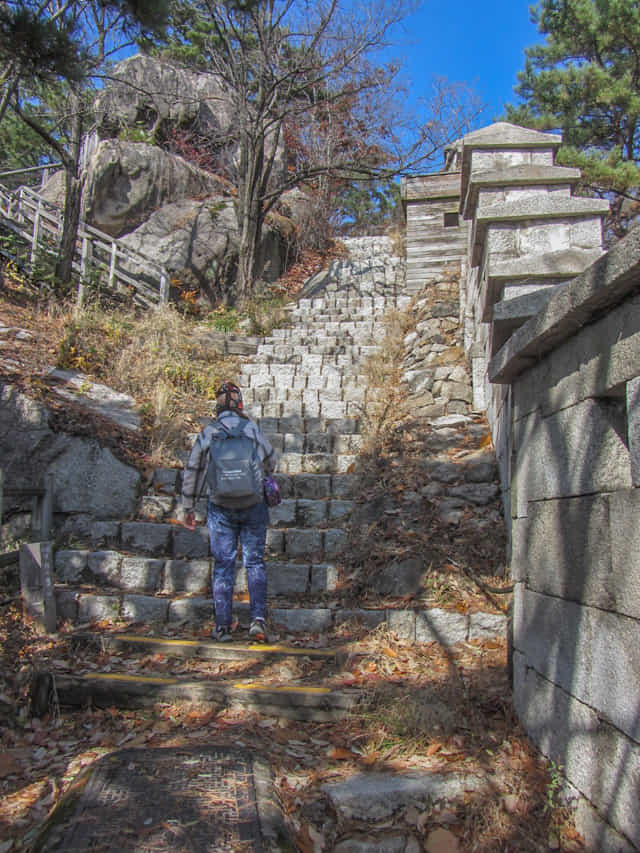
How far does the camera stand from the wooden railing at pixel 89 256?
1066cm

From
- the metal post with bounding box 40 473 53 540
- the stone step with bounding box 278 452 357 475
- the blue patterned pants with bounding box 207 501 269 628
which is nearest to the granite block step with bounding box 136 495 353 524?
the stone step with bounding box 278 452 357 475

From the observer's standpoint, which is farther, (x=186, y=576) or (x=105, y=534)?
(x=105, y=534)

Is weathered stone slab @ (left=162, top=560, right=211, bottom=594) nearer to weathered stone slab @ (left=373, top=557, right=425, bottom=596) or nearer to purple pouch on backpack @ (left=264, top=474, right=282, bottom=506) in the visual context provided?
purple pouch on backpack @ (left=264, top=474, right=282, bottom=506)

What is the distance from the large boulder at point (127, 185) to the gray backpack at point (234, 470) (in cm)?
1148

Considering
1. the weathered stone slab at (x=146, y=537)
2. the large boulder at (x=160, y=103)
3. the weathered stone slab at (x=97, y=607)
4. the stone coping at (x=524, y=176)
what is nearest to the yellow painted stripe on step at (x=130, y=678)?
the weathered stone slab at (x=97, y=607)

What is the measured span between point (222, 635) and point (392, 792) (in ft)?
6.15

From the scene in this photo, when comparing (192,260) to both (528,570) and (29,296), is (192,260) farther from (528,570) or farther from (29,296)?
(528,570)

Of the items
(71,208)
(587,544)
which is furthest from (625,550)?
(71,208)

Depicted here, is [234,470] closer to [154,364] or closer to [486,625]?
[486,625]

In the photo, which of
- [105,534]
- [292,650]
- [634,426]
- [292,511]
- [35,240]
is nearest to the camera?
[634,426]

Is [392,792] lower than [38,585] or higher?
lower

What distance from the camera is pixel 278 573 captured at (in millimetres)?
4734

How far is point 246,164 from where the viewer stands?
510 inches

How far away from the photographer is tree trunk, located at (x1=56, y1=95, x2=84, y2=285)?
32.5ft
